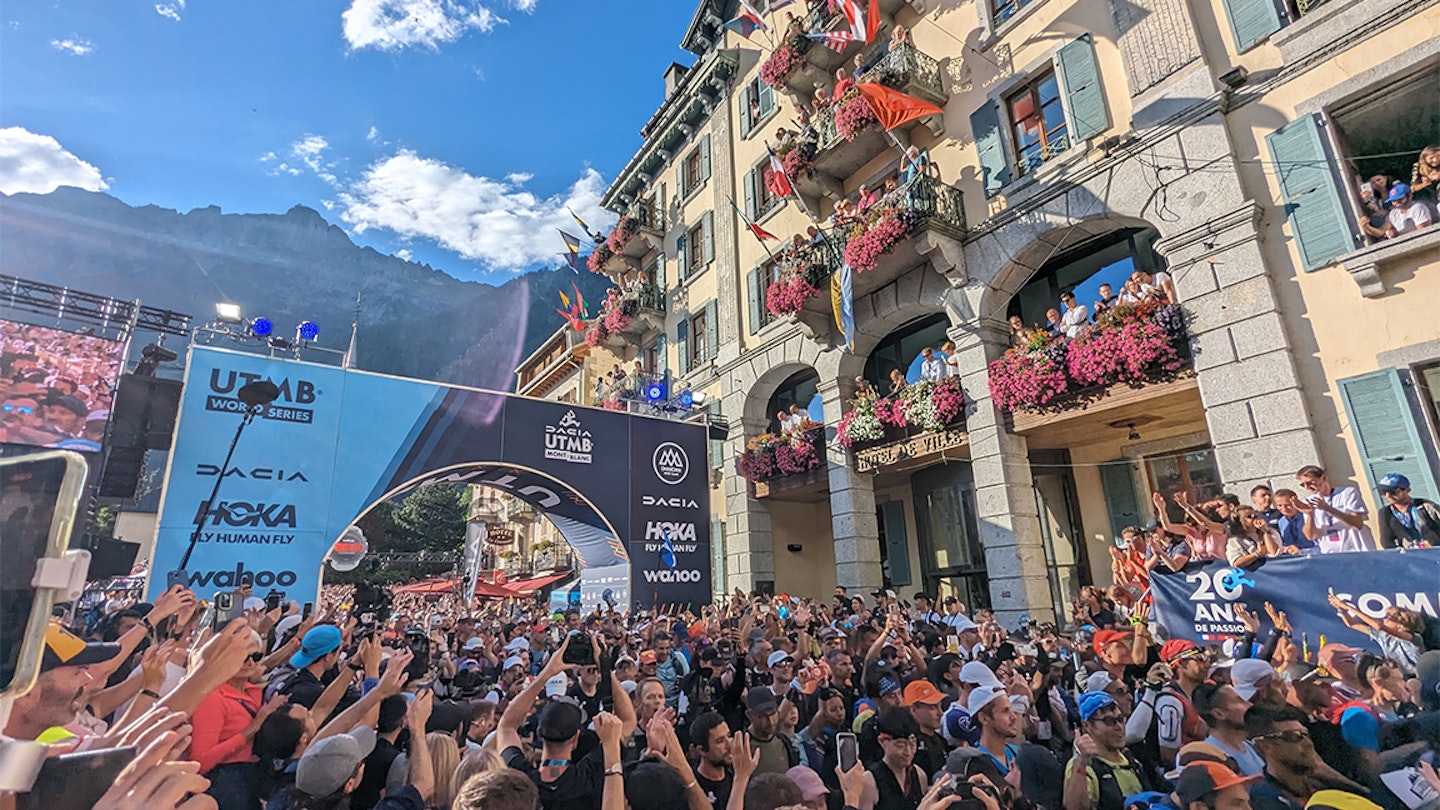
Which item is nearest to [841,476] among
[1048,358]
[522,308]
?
[1048,358]

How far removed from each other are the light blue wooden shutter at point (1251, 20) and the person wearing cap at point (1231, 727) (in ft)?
37.4

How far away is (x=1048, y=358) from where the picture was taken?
12.3 meters

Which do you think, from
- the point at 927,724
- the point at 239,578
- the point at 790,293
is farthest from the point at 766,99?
the point at 927,724

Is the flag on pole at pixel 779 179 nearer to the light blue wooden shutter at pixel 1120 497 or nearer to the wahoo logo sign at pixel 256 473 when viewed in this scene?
the light blue wooden shutter at pixel 1120 497

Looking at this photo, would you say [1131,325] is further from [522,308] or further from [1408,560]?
[522,308]

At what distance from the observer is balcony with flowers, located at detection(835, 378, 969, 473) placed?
568 inches

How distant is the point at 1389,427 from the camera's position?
8836 millimetres

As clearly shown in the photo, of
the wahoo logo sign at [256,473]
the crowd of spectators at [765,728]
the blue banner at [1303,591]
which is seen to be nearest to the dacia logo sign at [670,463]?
the wahoo logo sign at [256,473]

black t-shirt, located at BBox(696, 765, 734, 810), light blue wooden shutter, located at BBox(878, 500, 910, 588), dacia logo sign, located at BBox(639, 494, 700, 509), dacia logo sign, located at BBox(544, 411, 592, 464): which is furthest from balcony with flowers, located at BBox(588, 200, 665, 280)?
black t-shirt, located at BBox(696, 765, 734, 810)

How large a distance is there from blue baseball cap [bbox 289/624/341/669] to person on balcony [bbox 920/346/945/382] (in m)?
12.6

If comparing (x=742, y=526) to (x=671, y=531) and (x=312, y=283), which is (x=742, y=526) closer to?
(x=671, y=531)

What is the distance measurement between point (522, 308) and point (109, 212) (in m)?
85.0

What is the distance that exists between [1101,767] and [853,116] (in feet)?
49.4

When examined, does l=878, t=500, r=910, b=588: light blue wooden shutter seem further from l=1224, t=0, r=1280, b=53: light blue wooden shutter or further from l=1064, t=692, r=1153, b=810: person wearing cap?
l=1064, t=692, r=1153, b=810: person wearing cap
